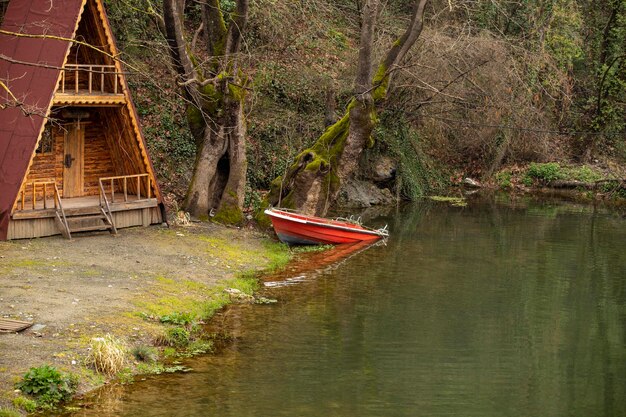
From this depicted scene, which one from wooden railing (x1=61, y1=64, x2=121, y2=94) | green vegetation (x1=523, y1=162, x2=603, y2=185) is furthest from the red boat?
green vegetation (x1=523, y1=162, x2=603, y2=185)

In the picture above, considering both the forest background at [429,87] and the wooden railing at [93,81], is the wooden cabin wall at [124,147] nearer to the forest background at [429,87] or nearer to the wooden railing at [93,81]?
the wooden railing at [93,81]

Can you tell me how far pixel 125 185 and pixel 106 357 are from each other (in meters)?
12.5

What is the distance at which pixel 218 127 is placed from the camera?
105ft

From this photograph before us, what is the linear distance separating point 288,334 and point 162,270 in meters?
5.26

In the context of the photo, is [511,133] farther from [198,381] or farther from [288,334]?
[198,381]

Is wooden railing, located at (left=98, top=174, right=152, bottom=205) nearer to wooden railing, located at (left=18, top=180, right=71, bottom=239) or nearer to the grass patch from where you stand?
wooden railing, located at (left=18, top=180, right=71, bottom=239)

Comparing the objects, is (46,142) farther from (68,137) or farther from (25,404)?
(25,404)

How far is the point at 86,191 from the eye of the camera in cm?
3100

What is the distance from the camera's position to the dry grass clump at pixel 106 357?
1753 cm

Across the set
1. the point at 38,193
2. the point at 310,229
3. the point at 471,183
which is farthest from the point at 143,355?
the point at 471,183

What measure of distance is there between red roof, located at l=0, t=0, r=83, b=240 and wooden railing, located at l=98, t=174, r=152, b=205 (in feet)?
9.66

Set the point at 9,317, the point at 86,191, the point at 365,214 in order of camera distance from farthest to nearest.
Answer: the point at 365,214 → the point at 86,191 → the point at 9,317

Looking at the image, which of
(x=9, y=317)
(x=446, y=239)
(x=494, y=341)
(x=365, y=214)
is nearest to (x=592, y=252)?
(x=446, y=239)

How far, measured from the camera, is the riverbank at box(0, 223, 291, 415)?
17703 millimetres
